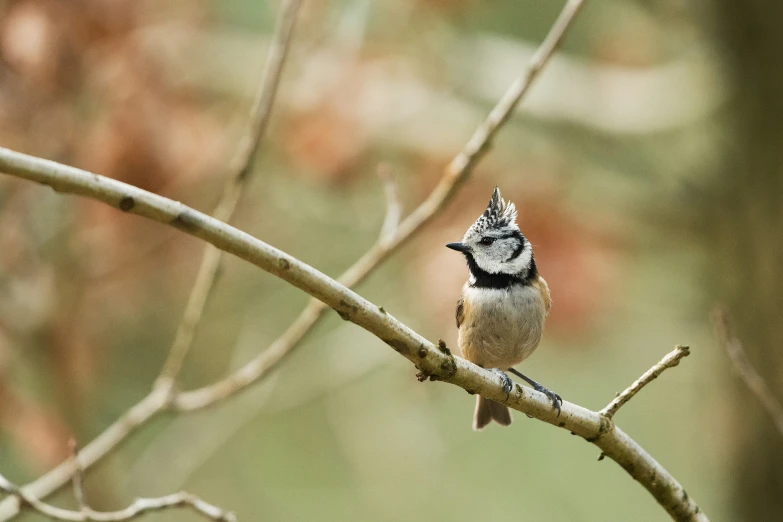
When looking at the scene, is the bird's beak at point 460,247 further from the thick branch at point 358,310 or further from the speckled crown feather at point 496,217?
the thick branch at point 358,310

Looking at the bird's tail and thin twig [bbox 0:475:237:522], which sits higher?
the bird's tail

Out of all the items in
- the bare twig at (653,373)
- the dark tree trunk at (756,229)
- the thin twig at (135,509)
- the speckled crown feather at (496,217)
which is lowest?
the thin twig at (135,509)

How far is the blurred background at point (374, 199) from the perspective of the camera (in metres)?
4.04

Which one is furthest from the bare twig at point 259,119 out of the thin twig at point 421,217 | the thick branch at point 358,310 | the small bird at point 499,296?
the thick branch at point 358,310

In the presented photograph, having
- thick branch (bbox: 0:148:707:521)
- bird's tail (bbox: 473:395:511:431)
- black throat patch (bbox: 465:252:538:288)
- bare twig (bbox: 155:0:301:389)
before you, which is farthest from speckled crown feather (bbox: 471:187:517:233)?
thick branch (bbox: 0:148:707:521)

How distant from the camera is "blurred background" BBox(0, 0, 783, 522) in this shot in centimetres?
404

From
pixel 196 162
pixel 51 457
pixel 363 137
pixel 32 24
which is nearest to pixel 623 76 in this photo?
pixel 363 137

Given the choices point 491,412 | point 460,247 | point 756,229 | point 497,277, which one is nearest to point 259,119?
point 460,247

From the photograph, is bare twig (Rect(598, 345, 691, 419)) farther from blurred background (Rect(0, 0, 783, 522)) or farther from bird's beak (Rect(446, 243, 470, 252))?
blurred background (Rect(0, 0, 783, 522))

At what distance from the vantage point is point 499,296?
9.43 ft

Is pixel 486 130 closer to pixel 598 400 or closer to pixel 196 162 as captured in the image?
pixel 196 162

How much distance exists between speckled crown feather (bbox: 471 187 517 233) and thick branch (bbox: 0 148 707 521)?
100cm

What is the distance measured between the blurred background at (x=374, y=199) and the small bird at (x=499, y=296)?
5.39ft

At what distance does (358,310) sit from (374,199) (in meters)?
4.51
